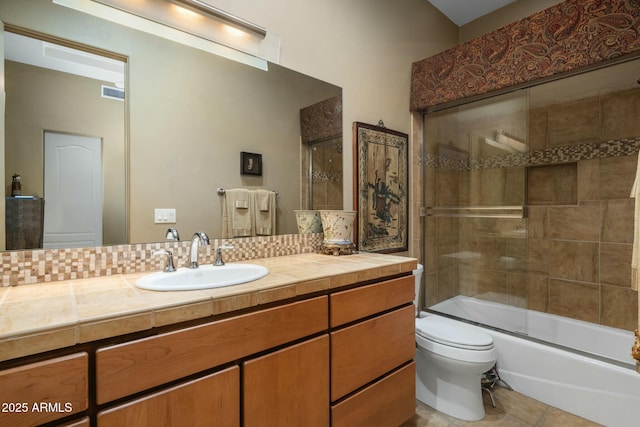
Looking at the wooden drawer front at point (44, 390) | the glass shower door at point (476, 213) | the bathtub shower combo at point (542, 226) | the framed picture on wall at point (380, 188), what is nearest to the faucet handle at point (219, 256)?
the wooden drawer front at point (44, 390)

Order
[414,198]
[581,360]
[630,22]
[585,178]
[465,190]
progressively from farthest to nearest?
1. [465,190]
2. [414,198]
3. [585,178]
4. [581,360]
5. [630,22]

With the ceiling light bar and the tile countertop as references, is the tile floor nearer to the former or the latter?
the tile countertop

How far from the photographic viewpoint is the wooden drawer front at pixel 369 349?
4.14 feet

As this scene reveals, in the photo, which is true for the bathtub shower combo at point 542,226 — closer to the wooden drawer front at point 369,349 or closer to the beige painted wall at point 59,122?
the wooden drawer front at point 369,349

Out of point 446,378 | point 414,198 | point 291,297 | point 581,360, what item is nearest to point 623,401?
point 581,360

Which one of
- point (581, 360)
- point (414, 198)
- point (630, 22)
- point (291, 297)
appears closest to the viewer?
point (291, 297)

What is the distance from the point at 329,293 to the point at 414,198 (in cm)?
166

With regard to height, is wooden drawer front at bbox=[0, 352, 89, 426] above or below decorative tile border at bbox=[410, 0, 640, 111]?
below

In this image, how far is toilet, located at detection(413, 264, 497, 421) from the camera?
1.69 metres

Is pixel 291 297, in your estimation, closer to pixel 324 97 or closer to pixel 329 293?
pixel 329 293

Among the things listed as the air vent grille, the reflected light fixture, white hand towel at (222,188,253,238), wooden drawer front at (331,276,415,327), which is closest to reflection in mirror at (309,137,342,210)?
white hand towel at (222,188,253,238)

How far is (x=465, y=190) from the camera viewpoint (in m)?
2.88

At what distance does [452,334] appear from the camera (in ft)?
5.99

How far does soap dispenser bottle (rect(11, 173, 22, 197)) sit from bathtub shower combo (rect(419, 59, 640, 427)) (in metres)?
2.50
